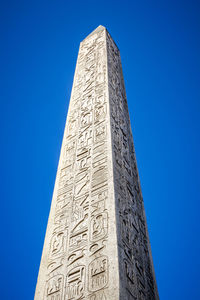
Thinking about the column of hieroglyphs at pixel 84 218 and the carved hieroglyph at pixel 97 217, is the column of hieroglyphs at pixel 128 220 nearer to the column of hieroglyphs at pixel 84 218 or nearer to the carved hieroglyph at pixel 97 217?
the carved hieroglyph at pixel 97 217

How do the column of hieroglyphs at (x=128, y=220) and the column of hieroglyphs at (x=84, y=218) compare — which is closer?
the column of hieroglyphs at (x=84, y=218)

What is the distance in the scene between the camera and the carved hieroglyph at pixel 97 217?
363cm

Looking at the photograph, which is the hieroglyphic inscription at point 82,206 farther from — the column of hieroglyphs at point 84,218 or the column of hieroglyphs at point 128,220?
the column of hieroglyphs at point 128,220

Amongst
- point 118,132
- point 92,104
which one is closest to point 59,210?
point 118,132

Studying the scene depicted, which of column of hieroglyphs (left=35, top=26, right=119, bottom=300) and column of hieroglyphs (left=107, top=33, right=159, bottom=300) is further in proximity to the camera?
column of hieroglyphs (left=107, top=33, right=159, bottom=300)

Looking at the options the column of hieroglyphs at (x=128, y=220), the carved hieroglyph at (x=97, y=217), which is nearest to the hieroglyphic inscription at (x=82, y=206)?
the carved hieroglyph at (x=97, y=217)

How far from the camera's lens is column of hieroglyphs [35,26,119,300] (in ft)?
11.9

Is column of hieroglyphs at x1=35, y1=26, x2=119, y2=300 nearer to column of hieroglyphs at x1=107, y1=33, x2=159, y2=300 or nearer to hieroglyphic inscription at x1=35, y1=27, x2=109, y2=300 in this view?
hieroglyphic inscription at x1=35, y1=27, x2=109, y2=300

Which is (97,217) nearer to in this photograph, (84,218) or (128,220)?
(84,218)

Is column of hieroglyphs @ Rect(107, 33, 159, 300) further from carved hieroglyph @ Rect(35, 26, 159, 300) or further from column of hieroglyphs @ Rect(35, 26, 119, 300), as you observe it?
column of hieroglyphs @ Rect(35, 26, 119, 300)

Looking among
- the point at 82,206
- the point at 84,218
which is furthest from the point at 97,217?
the point at 82,206

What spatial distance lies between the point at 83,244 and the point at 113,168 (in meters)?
1.15

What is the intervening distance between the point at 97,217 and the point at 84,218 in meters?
0.20

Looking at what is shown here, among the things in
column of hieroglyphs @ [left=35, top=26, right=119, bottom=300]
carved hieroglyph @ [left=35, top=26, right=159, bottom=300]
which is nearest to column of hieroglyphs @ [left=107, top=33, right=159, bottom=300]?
carved hieroglyph @ [left=35, top=26, right=159, bottom=300]
